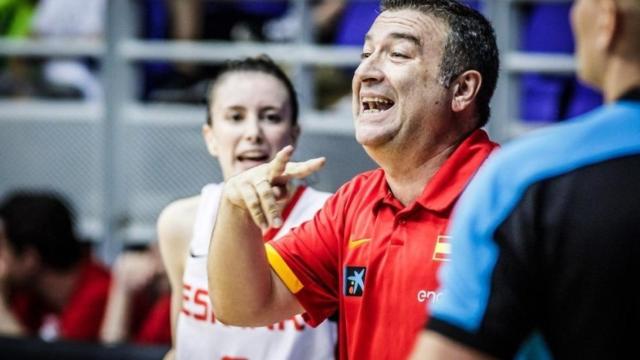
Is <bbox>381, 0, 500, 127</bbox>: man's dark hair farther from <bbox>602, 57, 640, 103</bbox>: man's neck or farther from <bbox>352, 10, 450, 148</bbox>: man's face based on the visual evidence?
<bbox>602, 57, 640, 103</bbox>: man's neck

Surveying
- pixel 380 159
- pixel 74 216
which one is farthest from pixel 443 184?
pixel 74 216

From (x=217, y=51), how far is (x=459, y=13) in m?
3.79

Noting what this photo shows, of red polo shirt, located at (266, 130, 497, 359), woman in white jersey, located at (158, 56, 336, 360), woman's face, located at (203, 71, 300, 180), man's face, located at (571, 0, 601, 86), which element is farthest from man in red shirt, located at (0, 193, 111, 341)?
man's face, located at (571, 0, 601, 86)

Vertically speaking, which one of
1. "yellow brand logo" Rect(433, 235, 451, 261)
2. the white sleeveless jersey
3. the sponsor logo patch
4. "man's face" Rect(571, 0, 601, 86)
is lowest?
the white sleeveless jersey

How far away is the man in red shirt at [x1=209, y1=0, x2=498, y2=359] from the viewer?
301 cm

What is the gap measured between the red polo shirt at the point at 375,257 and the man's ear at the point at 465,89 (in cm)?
8

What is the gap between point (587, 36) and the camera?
6.70 ft

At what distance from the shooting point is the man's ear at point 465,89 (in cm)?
320

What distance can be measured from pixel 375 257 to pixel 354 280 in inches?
3.3

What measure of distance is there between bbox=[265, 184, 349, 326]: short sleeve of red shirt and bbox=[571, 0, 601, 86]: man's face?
4.20 feet

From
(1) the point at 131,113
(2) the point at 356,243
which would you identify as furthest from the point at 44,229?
(2) the point at 356,243

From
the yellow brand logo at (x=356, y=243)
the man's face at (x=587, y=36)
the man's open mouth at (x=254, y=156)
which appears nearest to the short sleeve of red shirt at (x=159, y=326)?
the man's open mouth at (x=254, y=156)

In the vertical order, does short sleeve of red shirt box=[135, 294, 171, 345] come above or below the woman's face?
below

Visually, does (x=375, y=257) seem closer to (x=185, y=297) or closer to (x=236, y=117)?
(x=185, y=297)
